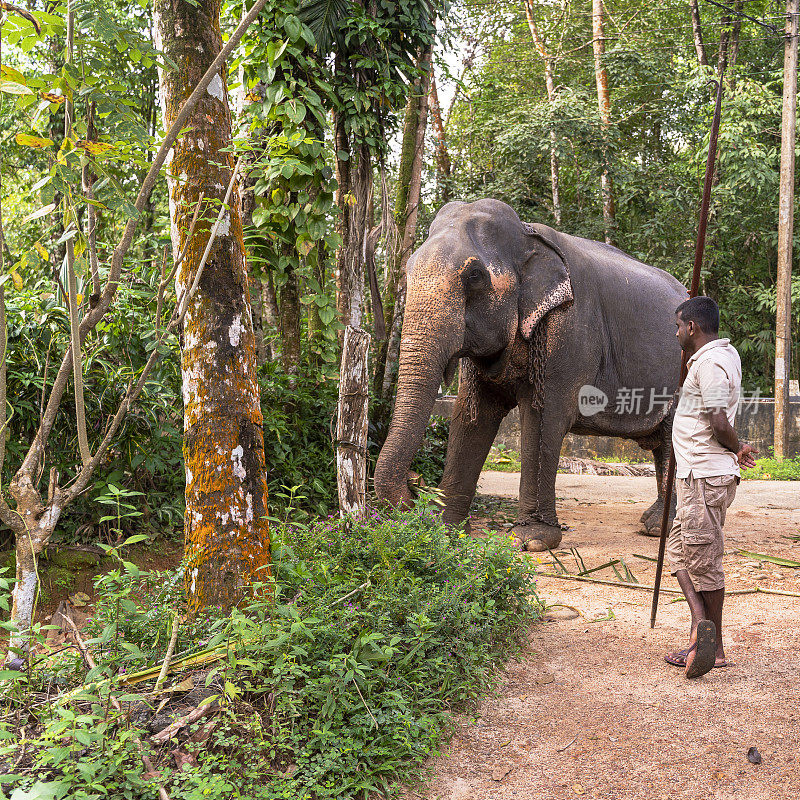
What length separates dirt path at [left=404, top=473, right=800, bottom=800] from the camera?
2.74m

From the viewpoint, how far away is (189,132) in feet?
10.6

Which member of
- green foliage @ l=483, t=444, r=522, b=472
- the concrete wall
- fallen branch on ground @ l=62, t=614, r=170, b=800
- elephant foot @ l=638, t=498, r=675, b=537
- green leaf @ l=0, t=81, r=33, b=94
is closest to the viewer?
green leaf @ l=0, t=81, r=33, b=94

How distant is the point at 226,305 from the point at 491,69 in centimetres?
1707

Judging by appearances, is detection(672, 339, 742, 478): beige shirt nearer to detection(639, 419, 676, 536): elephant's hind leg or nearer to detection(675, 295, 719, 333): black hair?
detection(675, 295, 719, 333): black hair

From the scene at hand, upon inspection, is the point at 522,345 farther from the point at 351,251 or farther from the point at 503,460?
the point at 503,460

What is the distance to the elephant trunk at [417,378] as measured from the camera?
513cm

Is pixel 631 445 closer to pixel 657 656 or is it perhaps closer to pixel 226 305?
pixel 657 656

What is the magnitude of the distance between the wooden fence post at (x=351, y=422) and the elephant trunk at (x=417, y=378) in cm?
24

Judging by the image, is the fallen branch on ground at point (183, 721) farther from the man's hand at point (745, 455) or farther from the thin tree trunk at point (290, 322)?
the thin tree trunk at point (290, 322)

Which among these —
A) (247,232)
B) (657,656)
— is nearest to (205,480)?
(657,656)

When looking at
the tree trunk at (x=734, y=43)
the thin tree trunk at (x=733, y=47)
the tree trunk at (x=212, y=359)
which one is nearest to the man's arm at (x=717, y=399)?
the tree trunk at (x=212, y=359)

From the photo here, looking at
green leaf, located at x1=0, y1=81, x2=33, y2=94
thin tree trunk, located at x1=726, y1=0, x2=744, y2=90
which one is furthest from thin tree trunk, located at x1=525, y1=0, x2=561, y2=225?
green leaf, located at x1=0, y1=81, x2=33, y2=94

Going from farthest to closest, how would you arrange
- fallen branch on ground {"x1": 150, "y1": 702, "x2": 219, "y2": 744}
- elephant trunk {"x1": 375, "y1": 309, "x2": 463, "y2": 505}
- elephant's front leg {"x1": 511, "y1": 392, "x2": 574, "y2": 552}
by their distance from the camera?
elephant's front leg {"x1": 511, "y1": 392, "x2": 574, "y2": 552} < elephant trunk {"x1": 375, "y1": 309, "x2": 463, "y2": 505} < fallen branch on ground {"x1": 150, "y1": 702, "x2": 219, "y2": 744}

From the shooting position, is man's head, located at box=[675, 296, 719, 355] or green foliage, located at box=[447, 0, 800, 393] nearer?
man's head, located at box=[675, 296, 719, 355]
